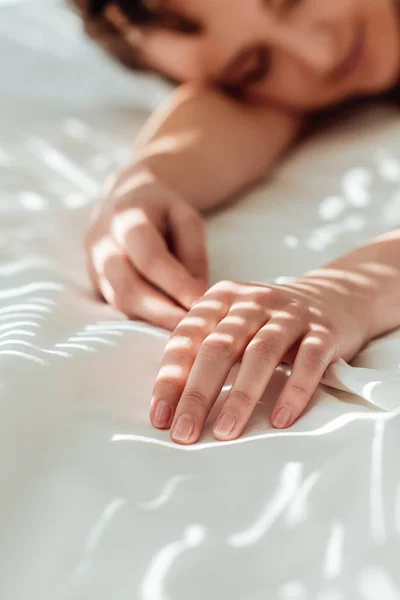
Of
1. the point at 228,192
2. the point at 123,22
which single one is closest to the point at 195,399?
the point at 228,192

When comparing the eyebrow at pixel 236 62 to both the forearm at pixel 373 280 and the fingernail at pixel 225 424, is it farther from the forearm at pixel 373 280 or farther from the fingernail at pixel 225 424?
the fingernail at pixel 225 424

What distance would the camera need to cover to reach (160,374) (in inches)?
22.8

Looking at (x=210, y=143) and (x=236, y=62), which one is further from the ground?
(x=236, y=62)

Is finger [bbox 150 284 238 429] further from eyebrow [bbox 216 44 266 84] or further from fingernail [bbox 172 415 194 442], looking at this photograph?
eyebrow [bbox 216 44 266 84]

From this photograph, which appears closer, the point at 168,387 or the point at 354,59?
the point at 168,387

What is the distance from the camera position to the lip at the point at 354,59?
48.2 inches

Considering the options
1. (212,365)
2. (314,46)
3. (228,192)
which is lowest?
(228,192)

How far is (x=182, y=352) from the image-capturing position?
593 millimetres

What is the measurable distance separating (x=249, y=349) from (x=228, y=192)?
56 cm

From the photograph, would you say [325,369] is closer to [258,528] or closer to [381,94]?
[258,528]

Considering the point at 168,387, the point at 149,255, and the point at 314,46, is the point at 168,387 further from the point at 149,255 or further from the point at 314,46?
the point at 314,46

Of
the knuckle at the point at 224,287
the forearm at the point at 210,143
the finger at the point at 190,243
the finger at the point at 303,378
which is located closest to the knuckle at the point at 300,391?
the finger at the point at 303,378

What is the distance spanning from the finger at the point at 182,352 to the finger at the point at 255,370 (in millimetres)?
46

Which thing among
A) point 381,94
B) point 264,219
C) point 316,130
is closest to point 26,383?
point 264,219
